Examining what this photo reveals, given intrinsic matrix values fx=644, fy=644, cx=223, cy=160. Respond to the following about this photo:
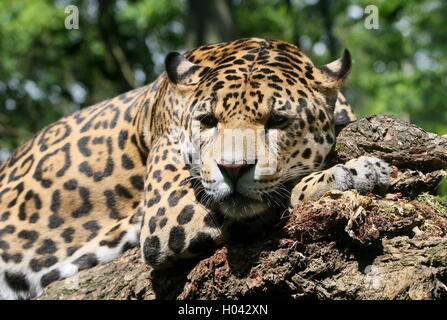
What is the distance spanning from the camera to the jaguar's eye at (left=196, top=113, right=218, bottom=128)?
6.45 meters

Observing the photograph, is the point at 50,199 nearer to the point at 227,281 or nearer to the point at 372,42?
the point at 227,281

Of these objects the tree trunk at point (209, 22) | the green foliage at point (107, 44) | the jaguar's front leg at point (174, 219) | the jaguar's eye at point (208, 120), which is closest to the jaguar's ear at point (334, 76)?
the jaguar's eye at point (208, 120)

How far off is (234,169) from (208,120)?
3.27 feet

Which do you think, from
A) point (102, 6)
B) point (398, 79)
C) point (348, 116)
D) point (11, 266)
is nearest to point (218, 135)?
point (348, 116)

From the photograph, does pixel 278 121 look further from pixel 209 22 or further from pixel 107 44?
pixel 107 44

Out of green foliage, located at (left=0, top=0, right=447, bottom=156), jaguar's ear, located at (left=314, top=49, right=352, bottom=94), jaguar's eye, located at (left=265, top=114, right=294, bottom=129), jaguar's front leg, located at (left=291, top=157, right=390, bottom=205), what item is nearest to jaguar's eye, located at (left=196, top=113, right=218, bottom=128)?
jaguar's eye, located at (left=265, top=114, right=294, bottom=129)

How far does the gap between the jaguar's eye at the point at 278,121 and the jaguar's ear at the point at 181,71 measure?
47.2 inches

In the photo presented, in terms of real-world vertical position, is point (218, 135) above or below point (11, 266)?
above

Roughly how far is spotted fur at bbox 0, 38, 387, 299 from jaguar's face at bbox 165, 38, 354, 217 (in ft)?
0.04

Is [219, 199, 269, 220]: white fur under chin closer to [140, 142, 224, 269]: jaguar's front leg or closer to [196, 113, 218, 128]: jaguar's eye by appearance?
[140, 142, 224, 269]: jaguar's front leg

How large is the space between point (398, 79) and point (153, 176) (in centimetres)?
3030

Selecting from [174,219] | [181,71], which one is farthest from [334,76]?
[174,219]

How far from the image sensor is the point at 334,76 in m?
6.96

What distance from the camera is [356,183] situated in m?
6.12
